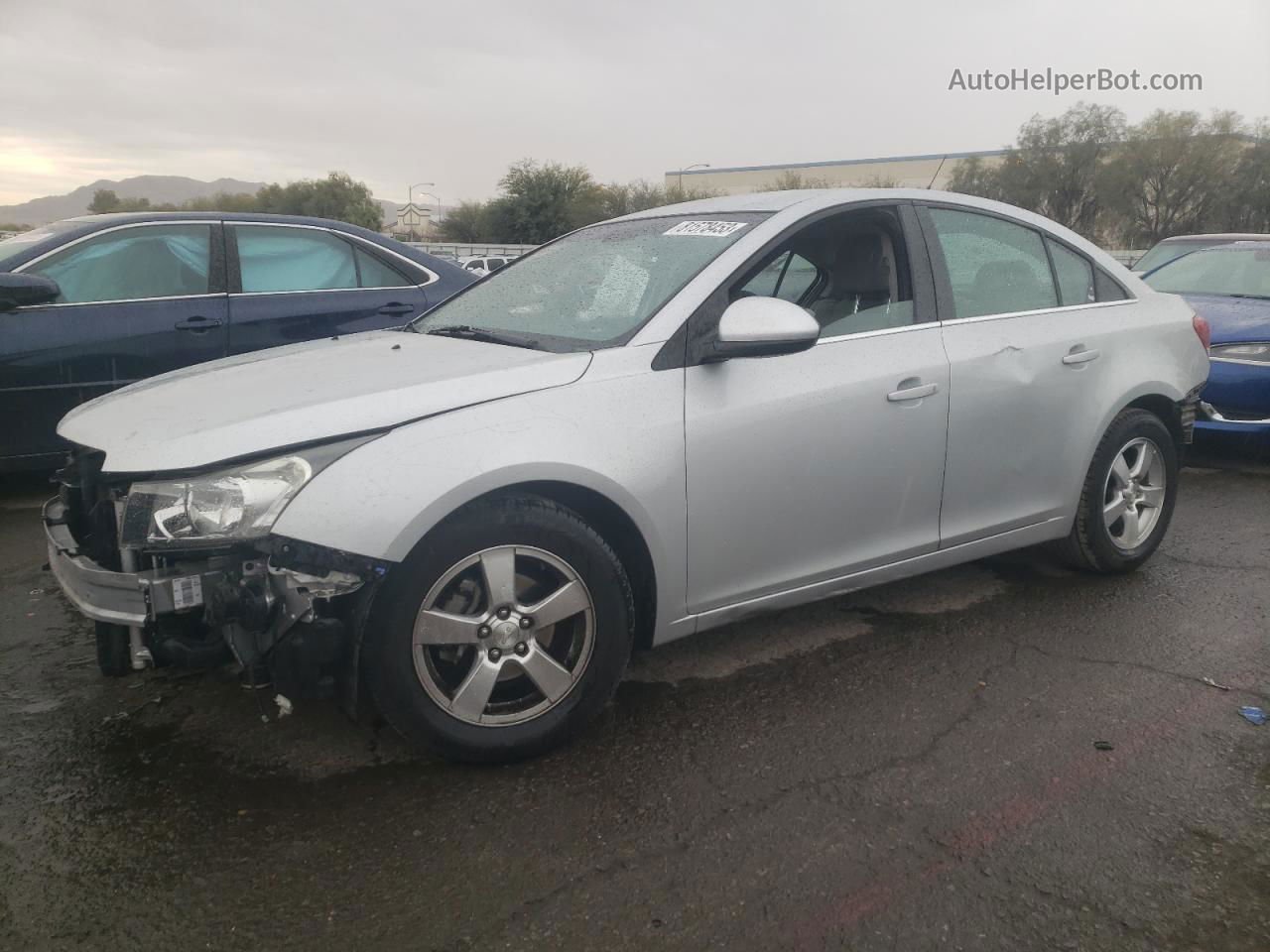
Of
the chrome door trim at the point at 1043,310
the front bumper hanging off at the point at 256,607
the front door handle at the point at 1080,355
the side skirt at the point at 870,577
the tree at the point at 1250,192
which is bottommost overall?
the side skirt at the point at 870,577

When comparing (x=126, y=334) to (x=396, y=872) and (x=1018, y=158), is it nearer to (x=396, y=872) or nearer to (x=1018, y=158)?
(x=396, y=872)

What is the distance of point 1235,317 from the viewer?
261 inches

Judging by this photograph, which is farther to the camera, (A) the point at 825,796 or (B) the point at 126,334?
(B) the point at 126,334

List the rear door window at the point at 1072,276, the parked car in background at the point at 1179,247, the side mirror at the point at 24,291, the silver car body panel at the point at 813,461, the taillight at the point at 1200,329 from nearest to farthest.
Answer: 1. the silver car body panel at the point at 813,461
2. the rear door window at the point at 1072,276
3. the taillight at the point at 1200,329
4. the side mirror at the point at 24,291
5. the parked car in background at the point at 1179,247

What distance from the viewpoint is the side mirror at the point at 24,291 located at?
4.82 m

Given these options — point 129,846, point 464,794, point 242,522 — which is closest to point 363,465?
point 242,522

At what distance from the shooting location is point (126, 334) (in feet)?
17.1

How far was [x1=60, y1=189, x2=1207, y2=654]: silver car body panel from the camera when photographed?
8.19 feet

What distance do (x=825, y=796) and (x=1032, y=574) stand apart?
7.45ft

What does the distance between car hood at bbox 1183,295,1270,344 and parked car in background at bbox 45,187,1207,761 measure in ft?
9.28

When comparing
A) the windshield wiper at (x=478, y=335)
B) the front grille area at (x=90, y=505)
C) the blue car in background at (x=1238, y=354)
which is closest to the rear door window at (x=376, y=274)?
the windshield wiper at (x=478, y=335)

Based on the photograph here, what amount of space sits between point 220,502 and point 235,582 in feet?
0.66

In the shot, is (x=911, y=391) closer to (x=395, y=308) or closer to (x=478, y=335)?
(x=478, y=335)

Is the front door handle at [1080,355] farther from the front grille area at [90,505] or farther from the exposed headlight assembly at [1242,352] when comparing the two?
the front grille area at [90,505]
